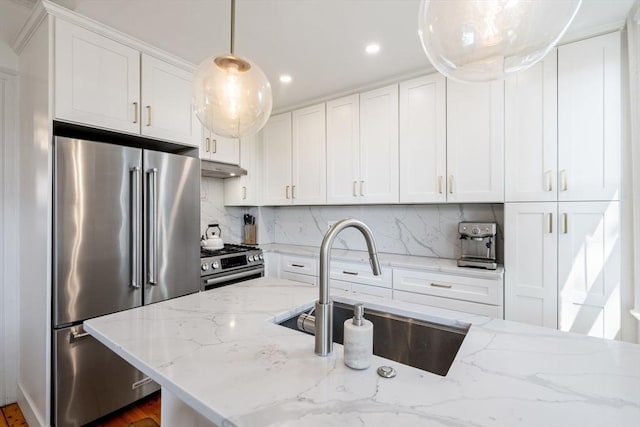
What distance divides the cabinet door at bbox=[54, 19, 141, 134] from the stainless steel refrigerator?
0.63ft

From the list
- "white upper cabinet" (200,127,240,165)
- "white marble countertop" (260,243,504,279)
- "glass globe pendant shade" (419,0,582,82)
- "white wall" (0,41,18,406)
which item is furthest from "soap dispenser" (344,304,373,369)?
"white wall" (0,41,18,406)

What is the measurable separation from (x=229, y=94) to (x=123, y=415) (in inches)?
85.0

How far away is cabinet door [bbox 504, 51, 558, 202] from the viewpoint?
79.0 inches

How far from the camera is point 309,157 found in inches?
127

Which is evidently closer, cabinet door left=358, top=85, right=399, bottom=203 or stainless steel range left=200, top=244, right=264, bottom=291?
stainless steel range left=200, top=244, right=264, bottom=291

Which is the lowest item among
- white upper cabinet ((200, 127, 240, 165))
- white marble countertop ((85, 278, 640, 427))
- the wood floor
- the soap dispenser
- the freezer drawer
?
the wood floor

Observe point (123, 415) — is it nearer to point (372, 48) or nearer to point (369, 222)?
point (369, 222)

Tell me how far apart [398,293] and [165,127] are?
2.23m

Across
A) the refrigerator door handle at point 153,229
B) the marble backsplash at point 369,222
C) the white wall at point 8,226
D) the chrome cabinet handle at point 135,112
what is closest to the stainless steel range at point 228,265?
the refrigerator door handle at point 153,229

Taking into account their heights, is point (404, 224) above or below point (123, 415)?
above

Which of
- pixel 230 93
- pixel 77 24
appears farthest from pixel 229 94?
pixel 77 24

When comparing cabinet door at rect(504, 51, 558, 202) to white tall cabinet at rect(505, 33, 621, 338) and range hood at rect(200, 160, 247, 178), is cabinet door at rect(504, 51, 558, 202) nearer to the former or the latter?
white tall cabinet at rect(505, 33, 621, 338)

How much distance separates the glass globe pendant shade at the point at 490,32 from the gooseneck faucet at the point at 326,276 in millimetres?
585

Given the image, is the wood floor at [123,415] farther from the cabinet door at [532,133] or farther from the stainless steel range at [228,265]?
the cabinet door at [532,133]
